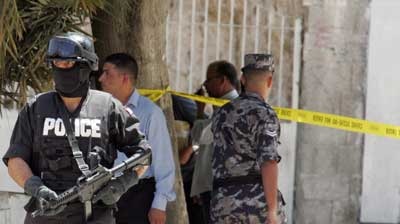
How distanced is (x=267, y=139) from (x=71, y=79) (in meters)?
1.27

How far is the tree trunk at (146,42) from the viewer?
567 cm

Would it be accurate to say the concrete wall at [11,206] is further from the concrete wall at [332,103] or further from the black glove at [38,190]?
the black glove at [38,190]

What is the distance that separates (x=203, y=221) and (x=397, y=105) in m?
2.63

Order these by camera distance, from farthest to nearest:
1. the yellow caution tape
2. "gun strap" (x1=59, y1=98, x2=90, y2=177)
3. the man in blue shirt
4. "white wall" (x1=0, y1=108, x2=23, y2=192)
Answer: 1. "white wall" (x1=0, y1=108, x2=23, y2=192)
2. the yellow caution tape
3. the man in blue shirt
4. "gun strap" (x1=59, y1=98, x2=90, y2=177)

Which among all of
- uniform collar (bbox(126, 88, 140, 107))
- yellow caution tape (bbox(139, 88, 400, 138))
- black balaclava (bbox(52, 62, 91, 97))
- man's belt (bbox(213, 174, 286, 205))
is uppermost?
black balaclava (bbox(52, 62, 91, 97))

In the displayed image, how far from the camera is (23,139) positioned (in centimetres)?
401

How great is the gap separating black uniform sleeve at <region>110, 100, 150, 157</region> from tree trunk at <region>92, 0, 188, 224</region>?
57.7 inches

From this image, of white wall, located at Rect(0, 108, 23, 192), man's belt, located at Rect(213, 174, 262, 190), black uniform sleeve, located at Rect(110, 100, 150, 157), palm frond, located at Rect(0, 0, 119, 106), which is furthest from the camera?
white wall, located at Rect(0, 108, 23, 192)

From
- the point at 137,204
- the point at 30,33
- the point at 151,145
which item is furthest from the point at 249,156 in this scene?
the point at 30,33

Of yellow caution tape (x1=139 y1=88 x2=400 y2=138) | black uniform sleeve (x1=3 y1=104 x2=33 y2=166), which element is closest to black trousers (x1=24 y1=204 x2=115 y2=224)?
black uniform sleeve (x1=3 y1=104 x2=33 y2=166)

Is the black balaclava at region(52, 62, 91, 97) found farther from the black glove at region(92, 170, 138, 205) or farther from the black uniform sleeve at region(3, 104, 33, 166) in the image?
the black glove at region(92, 170, 138, 205)

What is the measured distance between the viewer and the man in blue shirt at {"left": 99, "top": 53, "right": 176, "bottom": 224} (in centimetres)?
517

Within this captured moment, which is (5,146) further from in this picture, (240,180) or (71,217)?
(71,217)

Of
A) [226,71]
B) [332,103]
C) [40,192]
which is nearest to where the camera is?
[40,192]
